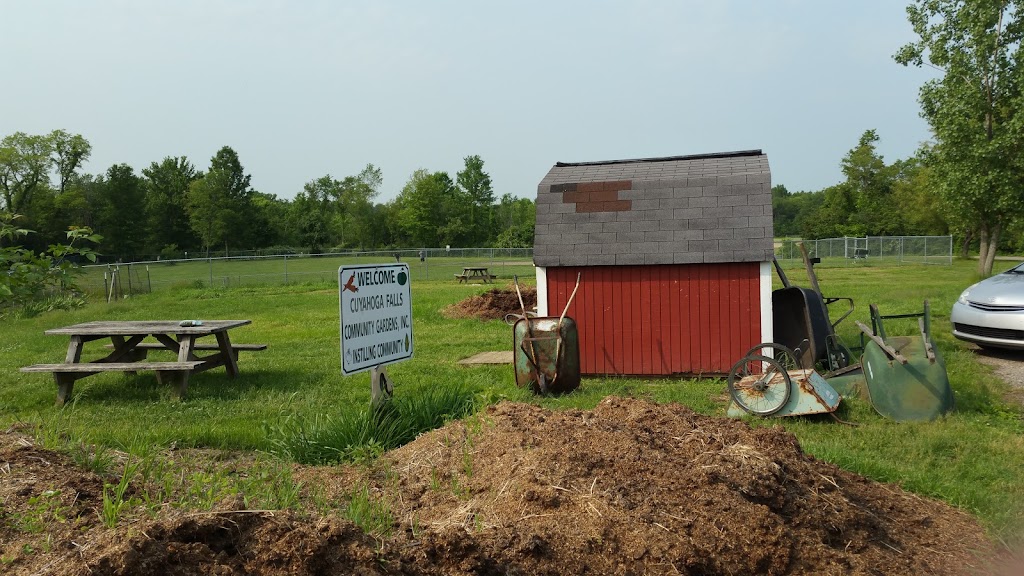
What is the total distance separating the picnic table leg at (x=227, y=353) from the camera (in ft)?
31.4

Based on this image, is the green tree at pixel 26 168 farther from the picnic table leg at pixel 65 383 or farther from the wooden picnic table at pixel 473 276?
the picnic table leg at pixel 65 383

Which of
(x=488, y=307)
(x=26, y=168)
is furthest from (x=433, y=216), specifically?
(x=488, y=307)

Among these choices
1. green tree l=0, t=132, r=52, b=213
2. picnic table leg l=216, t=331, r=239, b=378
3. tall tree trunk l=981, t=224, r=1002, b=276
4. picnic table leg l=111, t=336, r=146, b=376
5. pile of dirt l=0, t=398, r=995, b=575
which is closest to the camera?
pile of dirt l=0, t=398, r=995, b=575

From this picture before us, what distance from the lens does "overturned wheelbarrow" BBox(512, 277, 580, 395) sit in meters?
8.39

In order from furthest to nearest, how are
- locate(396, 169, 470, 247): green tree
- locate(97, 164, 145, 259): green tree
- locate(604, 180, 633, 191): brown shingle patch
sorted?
locate(396, 169, 470, 247): green tree < locate(97, 164, 145, 259): green tree < locate(604, 180, 633, 191): brown shingle patch

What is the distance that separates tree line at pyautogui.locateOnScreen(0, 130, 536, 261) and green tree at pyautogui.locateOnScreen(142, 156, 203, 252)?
0.10 metres

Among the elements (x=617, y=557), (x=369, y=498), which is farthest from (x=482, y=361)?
(x=617, y=557)

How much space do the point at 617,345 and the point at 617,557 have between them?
697 centimetres

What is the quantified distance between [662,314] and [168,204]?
71.7 meters

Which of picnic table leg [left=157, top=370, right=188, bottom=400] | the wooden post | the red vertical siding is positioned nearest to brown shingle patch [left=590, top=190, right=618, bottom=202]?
the red vertical siding

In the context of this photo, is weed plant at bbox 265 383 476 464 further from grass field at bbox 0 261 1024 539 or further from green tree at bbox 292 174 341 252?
green tree at bbox 292 174 341 252

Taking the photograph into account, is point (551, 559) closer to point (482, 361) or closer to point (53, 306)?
point (482, 361)

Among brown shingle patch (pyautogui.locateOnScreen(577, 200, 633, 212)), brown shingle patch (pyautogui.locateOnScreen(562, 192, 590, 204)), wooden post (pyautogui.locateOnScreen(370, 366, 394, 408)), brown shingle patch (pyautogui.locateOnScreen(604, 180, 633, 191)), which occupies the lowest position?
wooden post (pyautogui.locateOnScreen(370, 366, 394, 408))

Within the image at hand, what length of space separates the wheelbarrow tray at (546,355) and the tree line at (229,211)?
5663cm
